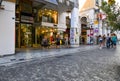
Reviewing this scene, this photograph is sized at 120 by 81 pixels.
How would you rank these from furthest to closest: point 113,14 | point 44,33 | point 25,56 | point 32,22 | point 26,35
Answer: point 44,33
point 32,22
point 26,35
point 25,56
point 113,14

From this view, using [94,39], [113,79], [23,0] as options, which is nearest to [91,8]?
[94,39]

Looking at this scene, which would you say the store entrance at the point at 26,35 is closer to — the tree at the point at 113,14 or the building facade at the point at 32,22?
the building facade at the point at 32,22

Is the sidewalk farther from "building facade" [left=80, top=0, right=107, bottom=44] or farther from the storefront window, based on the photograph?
"building facade" [left=80, top=0, right=107, bottom=44]

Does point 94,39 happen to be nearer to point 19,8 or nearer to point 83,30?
point 83,30

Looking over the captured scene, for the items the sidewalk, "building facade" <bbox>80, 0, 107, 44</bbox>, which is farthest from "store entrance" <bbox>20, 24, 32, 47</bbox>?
"building facade" <bbox>80, 0, 107, 44</bbox>

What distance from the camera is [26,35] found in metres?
28.4

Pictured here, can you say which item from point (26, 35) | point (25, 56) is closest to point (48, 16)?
point (26, 35)

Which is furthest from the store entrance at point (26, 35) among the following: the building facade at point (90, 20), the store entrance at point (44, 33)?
the building facade at point (90, 20)

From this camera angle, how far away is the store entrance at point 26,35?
90.7 feet

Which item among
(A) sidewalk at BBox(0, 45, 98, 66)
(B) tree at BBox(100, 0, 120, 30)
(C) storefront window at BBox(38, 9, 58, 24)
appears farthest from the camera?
(C) storefront window at BBox(38, 9, 58, 24)

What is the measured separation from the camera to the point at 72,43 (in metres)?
33.6

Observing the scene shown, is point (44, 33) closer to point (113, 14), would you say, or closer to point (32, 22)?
point (32, 22)

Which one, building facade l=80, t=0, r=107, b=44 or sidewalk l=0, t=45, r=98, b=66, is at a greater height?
building facade l=80, t=0, r=107, b=44

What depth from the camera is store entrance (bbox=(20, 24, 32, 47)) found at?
27656mm
